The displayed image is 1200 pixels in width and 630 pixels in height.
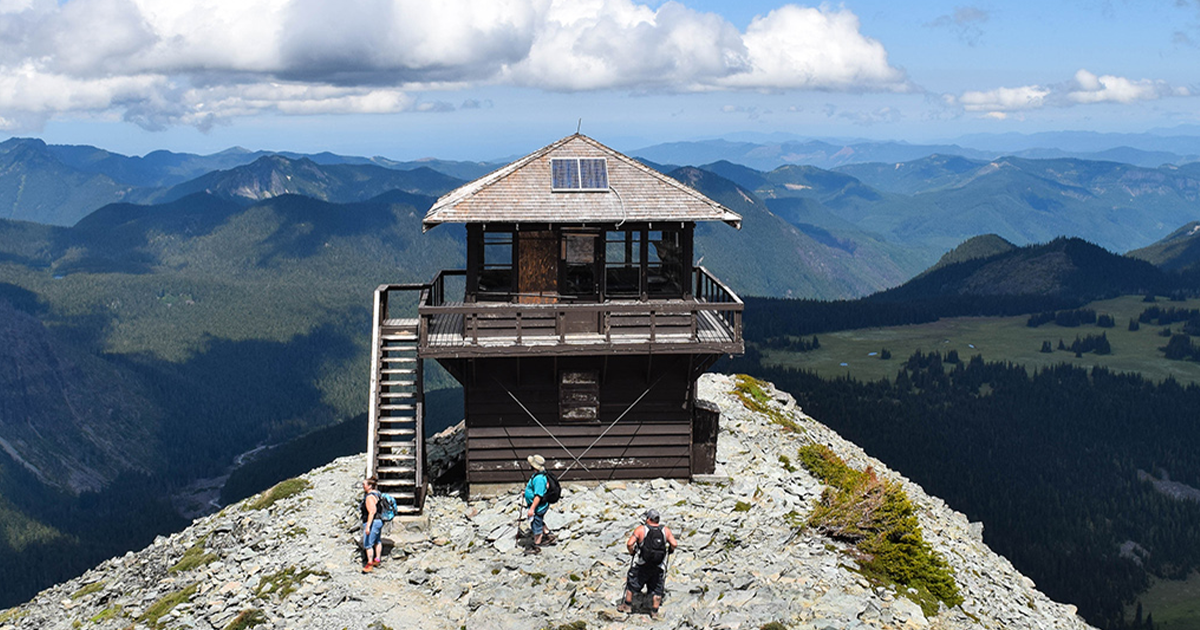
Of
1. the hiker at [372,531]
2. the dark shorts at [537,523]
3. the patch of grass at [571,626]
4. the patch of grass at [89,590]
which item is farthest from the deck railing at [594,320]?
the patch of grass at [89,590]

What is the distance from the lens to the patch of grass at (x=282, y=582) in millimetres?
24547

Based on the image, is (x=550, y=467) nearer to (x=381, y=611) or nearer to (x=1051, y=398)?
(x=381, y=611)

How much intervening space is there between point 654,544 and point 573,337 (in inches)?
396

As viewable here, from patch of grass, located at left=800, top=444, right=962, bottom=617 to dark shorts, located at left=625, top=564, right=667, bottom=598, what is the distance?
5.93 meters

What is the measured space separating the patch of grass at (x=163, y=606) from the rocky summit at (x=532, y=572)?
0.10 m

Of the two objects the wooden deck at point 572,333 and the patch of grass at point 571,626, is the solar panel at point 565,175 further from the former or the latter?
the patch of grass at point 571,626

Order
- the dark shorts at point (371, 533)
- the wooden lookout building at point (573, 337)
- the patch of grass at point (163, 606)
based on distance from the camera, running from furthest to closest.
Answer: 1. the wooden lookout building at point (573, 337)
2. the dark shorts at point (371, 533)
3. the patch of grass at point (163, 606)

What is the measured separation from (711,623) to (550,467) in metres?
10.8

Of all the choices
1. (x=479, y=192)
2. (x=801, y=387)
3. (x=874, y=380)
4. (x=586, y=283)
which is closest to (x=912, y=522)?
(x=586, y=283)

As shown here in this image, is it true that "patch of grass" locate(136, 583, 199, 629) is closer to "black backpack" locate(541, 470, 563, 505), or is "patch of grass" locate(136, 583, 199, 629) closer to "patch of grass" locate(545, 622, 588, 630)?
"black backpack" locate(541, 470, 563, 505)

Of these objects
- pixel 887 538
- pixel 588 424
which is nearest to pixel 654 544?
pixel 887 538

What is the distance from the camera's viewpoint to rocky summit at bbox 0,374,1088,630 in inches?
888

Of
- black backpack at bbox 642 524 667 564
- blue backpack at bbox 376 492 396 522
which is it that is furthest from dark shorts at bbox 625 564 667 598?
blue backpack at bbox 376 492 396 522

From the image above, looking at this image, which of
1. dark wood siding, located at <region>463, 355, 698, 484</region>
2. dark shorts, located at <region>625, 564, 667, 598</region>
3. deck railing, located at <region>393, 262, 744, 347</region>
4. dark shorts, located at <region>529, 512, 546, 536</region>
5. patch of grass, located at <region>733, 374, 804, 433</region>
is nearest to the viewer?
dark shorts, located at <region>625, 564, 667, 598</region>
